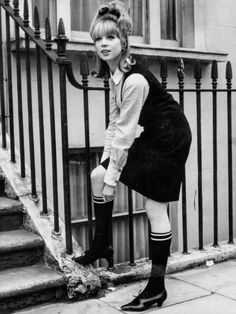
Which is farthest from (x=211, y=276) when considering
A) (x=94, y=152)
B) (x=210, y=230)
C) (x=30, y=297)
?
(x=210, y=230)

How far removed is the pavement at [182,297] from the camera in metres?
3.05

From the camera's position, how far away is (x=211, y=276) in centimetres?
368

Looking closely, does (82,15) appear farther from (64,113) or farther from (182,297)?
(182,297)

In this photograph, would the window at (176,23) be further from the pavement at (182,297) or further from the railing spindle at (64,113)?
the pavement at (182,297)

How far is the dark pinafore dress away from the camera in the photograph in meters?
3.09

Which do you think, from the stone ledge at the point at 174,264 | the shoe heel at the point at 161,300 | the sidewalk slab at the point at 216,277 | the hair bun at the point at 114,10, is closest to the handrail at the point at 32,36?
the hair bun at the point at 114,10

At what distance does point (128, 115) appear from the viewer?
2.94 meters

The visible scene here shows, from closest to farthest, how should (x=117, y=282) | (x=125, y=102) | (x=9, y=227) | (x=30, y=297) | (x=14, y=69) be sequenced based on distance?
(x=125, y=102) → (x=30, y=297) → (x=117, y=282) → (x=9, y=227) → (x=14, y=69)

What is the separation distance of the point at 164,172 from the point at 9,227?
1.25 meters

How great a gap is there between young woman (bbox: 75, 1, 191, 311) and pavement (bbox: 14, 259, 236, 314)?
13 cm

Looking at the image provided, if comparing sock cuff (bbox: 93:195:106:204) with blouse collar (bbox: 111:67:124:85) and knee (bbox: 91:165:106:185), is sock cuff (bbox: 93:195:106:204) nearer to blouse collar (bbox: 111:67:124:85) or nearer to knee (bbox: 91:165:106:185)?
knee (bbox: 91:165:106:185)

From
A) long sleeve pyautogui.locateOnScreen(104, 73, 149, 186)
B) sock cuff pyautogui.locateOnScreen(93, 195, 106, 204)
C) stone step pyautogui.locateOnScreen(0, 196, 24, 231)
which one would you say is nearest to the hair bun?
long sleeve pyautogui.locateOnScreen(104, 73, 149, 186)

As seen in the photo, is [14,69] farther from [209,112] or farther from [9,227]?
[209,112]

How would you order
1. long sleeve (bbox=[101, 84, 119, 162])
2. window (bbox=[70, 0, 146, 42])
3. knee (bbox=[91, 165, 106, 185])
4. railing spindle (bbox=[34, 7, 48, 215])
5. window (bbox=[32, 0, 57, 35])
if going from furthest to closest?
window (bbox=[70, 0, 146, 42]) < window (bbox=[32, 0, 57, 35]) < railing spindle (bbox=[34, 7, 48, 215]) < long sleeve (bbox=[101, 84, 119, 162]) < knee (bbox=[91, 165, 106, 185])
